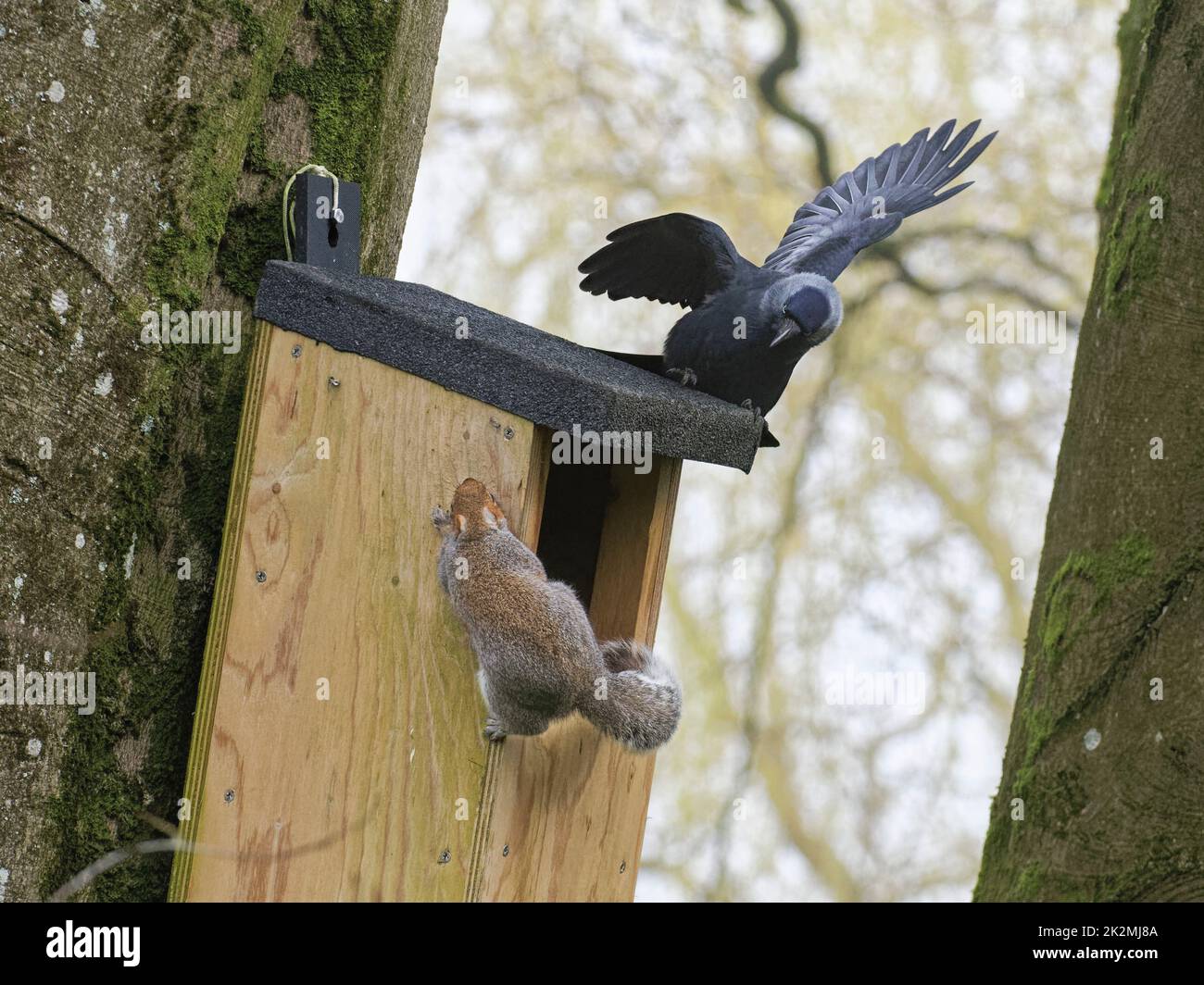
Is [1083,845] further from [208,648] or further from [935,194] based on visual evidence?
[208,648]

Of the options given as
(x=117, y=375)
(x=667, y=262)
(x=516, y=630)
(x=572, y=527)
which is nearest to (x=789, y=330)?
(x=667, y=262)

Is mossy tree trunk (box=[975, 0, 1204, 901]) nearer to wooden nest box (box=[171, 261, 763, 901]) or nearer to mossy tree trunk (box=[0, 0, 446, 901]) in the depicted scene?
wooden nest box (box=[171, 261, 763, 901])

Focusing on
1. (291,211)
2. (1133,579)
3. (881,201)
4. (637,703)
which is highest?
(881,201)

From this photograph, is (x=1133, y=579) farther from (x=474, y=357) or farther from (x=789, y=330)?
(x=474, y=357)

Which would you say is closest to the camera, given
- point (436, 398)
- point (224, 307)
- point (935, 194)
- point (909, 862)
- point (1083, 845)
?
point (436, 398)

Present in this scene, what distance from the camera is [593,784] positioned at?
92.4 inches

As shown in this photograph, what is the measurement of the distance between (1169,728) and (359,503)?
2415 mm

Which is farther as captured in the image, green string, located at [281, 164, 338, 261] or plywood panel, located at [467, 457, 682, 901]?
green string, located at [281, 164, 338, 261]

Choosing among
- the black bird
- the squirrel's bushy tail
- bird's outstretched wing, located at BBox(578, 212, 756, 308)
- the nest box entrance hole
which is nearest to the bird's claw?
the black bird

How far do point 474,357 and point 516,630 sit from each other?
1.49ft

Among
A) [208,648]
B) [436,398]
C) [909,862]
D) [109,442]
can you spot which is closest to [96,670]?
[208,648]

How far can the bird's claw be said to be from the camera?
3008mm

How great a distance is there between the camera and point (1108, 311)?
3.75 meters

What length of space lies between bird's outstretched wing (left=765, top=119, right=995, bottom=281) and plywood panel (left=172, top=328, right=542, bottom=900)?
58.3 inches
